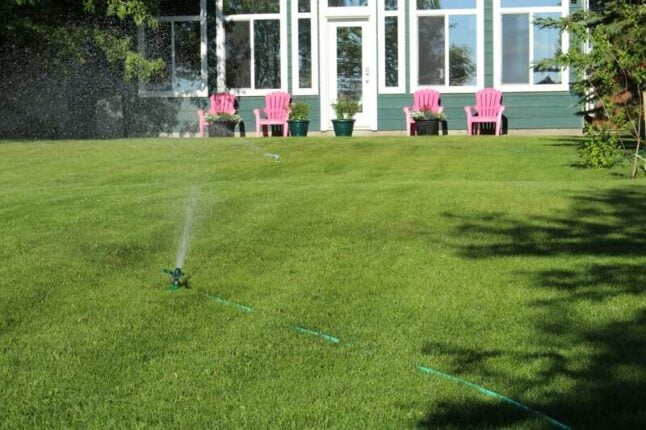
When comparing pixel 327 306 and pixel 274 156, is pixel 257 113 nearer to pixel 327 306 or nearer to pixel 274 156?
pixel 274 156

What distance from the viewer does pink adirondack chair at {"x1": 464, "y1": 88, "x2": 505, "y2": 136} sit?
58.4 feet

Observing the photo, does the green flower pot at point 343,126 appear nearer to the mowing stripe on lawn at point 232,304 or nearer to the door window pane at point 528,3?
the door window pane at point 528,3

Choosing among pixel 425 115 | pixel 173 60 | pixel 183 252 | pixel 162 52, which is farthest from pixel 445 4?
pixel 183 252

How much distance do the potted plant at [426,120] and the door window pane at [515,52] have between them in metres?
1.83

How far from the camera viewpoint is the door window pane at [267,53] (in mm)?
19016

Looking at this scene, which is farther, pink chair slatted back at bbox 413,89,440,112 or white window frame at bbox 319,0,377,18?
white window frame at bbox 319,0,377,18

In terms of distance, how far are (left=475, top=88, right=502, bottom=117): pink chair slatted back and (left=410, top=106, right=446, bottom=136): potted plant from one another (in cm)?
89

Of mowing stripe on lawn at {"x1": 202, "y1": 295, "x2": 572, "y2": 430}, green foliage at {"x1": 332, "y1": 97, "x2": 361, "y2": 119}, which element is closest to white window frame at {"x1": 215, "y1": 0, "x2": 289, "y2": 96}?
green foliage at {"x1": 332, "y1": 97, "x2": 361, "y2": 119}

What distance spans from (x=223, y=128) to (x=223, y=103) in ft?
2.14

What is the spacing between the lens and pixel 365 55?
61.3 ft

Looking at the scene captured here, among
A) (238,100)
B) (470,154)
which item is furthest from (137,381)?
(238,100)

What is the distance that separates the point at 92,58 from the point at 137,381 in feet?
55.5

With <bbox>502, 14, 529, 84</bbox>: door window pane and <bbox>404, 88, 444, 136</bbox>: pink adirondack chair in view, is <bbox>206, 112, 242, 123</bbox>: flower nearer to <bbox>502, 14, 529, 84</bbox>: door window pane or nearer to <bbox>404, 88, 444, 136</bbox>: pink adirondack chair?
<bbox>404, 88, 444, 136</bbox>: pink adirondack chair

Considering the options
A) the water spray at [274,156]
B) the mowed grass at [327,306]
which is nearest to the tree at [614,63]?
the mowed grass at [327,306]
